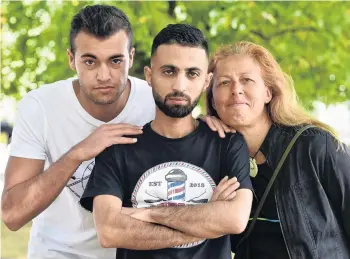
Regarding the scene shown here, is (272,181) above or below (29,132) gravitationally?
below

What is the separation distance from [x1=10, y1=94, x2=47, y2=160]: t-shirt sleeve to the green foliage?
418 centimetres

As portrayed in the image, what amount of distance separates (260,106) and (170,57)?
2.14 ft

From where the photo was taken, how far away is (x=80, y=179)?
11.9ft

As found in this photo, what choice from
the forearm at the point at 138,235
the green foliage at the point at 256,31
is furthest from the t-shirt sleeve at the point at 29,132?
the green foliage at the point at 256,31

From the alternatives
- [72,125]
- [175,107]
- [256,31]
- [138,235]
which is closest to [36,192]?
[72,125]

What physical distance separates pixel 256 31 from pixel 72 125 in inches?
195

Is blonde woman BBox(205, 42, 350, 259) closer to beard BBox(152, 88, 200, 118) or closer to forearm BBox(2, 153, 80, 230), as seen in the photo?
beard BBox(152, 88, 200, 118)

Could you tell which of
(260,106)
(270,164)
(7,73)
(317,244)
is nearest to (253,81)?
(260,106)

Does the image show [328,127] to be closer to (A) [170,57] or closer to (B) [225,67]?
(B) [225,67]

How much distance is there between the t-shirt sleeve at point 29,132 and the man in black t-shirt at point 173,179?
1.86ft

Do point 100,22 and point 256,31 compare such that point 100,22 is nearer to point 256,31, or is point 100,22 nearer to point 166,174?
point 166,174

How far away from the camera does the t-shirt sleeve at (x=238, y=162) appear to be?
3164mm

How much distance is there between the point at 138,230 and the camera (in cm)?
303

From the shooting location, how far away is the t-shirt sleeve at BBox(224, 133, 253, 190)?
316 cm
